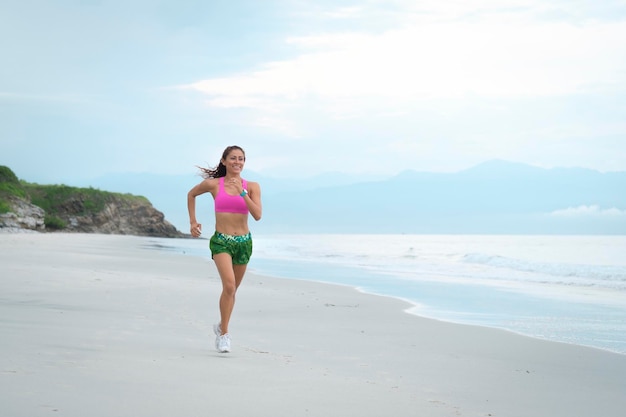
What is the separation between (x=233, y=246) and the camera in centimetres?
652

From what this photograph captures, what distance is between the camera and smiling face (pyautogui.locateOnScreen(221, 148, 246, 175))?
648 centimetres

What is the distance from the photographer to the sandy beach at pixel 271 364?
4273 millimetres

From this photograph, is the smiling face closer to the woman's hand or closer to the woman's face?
the woman's face

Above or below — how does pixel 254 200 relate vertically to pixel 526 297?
above

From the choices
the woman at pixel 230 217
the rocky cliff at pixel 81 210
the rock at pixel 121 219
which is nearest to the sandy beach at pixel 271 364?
the woman at pixel 230 217

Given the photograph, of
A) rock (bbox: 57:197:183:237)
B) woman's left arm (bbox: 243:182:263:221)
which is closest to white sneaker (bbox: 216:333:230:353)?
woman's left arm (bbox: 243:182:263:221)

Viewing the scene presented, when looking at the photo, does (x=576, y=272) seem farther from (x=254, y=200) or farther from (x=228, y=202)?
(x=228, y=202)

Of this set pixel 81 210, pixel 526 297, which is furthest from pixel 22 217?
pixel 526 297

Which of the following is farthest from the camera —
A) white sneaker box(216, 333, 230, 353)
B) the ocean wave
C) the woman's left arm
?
the ocean wave

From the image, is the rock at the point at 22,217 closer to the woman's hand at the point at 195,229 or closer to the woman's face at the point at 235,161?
the woman's hand at the point at 195,229

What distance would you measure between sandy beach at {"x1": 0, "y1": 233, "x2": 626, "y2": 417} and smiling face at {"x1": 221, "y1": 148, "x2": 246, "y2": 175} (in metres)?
1.68

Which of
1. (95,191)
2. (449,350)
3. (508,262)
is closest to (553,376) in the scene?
(449,350)

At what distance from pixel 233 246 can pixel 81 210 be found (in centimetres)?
6058

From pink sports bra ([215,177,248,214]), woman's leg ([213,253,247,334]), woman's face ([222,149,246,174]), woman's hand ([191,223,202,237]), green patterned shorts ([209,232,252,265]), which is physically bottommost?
woman's leg ([213,253,247,334])
